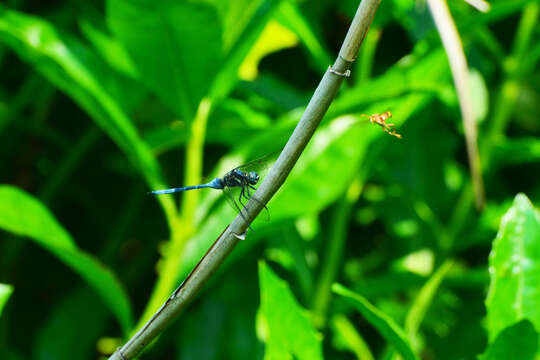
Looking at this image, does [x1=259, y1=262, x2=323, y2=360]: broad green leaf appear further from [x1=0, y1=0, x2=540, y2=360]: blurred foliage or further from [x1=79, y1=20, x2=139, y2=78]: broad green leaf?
[x1=79, y1=20, x2=139, y2=78]: broad green leaf

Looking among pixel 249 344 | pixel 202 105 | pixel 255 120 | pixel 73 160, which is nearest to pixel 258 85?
pixel 255 120

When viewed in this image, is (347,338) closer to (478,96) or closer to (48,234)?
(48,234)

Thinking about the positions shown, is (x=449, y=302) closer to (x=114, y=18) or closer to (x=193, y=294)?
(x=114, y=18)

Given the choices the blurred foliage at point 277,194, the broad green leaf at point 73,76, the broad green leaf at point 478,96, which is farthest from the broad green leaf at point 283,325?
the broad green leaf at point 478,96

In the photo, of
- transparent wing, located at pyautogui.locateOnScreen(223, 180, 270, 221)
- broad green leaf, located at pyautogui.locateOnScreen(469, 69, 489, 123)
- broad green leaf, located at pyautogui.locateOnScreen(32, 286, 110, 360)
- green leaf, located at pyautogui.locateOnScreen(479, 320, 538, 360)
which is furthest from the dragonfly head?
broad green leaf, located at pyautogui.locateOnScreen(469, 69, 489, 123)

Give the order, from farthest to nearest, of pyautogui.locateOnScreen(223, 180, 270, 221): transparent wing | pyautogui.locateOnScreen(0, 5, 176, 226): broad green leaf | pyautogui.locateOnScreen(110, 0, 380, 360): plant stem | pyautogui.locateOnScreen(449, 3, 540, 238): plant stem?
pyautogui.locateOnScreen(449, 3, 540, 238): plant stem
pyautogui.locateOnScreen(0, 5, 176, 226): broad green leaf
pyautogui.locateOnScreen(223, 180, 270, 221): transparent wing
pyautogui.locateOnScreen(110, 0, 380, 360): plant stem

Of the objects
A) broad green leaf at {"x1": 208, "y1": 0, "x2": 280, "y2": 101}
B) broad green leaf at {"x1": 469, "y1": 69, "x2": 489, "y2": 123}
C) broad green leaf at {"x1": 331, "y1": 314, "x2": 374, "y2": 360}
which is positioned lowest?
broad green leaf at {"x1": 331, "y1": 314, "x2": 374, "y2": 360}
